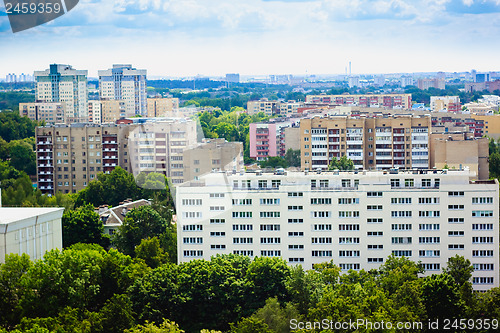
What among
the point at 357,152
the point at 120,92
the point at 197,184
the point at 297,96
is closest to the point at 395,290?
the point at 197,184

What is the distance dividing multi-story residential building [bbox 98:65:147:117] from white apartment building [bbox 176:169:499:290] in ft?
32.2

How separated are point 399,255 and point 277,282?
1.27m

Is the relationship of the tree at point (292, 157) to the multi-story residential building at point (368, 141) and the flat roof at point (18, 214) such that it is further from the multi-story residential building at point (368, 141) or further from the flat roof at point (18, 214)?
the flat roof at point (18, 214)

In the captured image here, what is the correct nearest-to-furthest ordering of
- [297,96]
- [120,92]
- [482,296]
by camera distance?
[482,296]
[120,92]
[297,96]

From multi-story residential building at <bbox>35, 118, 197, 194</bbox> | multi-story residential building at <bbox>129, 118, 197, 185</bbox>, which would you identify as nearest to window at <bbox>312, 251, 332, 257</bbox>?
multi-story residential building at <bbox>129, 118, 197, 185</bbox>

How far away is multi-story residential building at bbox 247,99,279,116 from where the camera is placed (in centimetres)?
2255

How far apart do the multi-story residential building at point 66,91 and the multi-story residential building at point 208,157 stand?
15.8 metres

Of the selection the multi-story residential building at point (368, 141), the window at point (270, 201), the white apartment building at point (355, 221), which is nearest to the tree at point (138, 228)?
the white apartment building at point (355, 221)

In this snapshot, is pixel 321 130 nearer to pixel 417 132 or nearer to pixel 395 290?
pixel 417 132

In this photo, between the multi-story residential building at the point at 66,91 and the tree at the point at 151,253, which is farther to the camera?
the multi-story residential building at the point at 66,91

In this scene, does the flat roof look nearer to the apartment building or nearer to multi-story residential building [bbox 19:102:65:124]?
the apartment building

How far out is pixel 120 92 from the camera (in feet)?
56.9

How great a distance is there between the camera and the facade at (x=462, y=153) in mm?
9945

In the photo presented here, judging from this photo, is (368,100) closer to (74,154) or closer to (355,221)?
(74,154)
